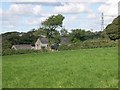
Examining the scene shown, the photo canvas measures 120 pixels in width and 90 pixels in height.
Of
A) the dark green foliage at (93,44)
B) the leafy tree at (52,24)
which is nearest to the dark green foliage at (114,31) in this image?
the dark green foliage at (93,44)

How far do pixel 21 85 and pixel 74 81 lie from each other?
2191 mm

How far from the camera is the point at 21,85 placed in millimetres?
11656

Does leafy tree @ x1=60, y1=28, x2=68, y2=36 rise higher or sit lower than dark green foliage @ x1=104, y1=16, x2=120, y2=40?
lower

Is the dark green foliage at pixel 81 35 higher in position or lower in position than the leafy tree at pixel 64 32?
lower

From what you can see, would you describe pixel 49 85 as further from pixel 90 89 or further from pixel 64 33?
pixel 64 33

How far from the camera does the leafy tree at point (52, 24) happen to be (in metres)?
81.9

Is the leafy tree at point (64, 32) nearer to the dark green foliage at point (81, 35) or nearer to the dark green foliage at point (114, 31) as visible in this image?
the dark green foliage at point (81, 35)

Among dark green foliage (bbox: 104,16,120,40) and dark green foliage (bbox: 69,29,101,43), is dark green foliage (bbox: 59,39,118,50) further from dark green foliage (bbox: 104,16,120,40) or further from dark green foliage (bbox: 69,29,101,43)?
dark green foliage (bbox: 69,29,101,43)

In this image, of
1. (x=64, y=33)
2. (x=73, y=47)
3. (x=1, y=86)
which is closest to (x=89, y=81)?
(x=1, y=86)

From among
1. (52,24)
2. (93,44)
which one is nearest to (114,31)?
(93,44)

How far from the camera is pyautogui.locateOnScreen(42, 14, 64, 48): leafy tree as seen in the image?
81.9m

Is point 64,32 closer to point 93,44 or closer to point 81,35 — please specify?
point 81,35

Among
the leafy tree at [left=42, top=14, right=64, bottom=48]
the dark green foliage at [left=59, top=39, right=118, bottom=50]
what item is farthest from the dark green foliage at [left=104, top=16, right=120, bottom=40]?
the leafy tree at [left=42, top=14, right=64, bottom=48]

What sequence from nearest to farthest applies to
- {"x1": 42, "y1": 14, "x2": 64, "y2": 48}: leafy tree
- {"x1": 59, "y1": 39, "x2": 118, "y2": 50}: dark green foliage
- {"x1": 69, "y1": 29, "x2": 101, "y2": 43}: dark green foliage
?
{"x1": 59, "y1": 39, "x2": 118, "y2": 50}: dark green foliage
{"x1": 42, "y1": 14, "x2": 64, "y2": 48}: leafy tree
{"x1": 69, "y1": 29, "x2": 101, "y2": 43}: dark green foliage
